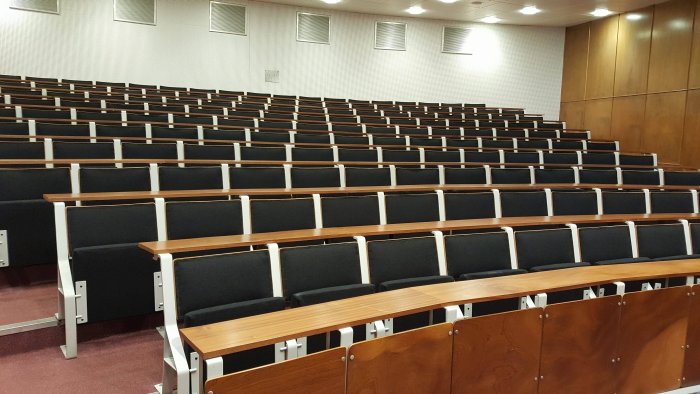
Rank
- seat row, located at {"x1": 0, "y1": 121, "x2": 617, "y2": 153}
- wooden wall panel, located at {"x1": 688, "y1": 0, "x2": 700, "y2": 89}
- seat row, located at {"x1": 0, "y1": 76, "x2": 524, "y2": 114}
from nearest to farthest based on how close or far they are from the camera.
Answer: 1. seat row, located at {"x1": 0, "y1": 121, "x2": 617, "y2": 153}
2. seat row, located at {"x1": 0, "y1": 76, "x2": 524, "y2": 114}
3. wooden wall panel, located at {"x1": 688, "y1": 0, "x2": 700, "y2": 89}

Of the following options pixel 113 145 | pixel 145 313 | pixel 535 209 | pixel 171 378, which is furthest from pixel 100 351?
pixel 535 209

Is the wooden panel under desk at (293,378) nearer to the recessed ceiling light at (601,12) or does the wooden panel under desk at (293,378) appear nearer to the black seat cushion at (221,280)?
the black seat cushion at (221,280)

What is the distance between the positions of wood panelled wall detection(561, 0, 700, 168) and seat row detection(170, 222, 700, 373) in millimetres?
2121

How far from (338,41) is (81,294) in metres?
3.06

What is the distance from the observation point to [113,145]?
1382mm

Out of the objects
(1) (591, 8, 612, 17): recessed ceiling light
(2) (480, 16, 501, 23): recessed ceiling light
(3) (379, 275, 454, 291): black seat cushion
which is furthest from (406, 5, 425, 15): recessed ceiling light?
(3) (379, 275, 454, 291): black seat cushion

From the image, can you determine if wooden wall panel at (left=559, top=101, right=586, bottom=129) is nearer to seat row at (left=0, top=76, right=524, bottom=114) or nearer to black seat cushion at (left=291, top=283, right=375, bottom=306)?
seat row at (left=0, top=76, right=524, bottom=114)

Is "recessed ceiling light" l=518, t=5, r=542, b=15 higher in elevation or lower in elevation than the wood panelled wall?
higher

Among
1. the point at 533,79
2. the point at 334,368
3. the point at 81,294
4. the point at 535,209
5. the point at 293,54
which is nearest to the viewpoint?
the point at 334,368

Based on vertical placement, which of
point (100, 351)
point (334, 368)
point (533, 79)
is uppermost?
point (533, 79)

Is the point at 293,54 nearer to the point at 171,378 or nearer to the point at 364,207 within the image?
the point at 364,207

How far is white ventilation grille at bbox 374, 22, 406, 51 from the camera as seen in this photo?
3.69 metres

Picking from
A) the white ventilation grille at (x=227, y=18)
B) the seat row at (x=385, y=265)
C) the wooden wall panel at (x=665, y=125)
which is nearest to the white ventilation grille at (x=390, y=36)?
the white ventilation grille at (x=227, y=18)

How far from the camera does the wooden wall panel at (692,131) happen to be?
282 centimetres
